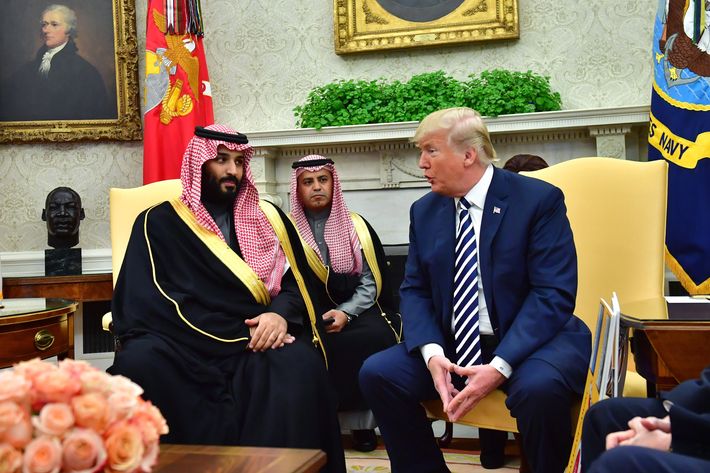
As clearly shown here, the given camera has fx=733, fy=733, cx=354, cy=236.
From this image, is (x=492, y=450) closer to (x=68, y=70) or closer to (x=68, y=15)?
(x=68, y=70)

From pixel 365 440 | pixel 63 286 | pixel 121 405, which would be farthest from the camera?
pixel 63 286

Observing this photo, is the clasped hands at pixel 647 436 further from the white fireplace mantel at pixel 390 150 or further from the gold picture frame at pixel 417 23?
the gold picture frame at pixel 417 23

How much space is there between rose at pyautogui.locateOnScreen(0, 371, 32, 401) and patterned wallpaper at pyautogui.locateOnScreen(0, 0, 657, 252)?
4.98 meters

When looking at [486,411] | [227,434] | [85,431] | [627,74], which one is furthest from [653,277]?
[627,74]

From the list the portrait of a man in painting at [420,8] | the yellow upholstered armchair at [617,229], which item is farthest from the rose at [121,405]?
the portrait of a man in painting at [420,8]

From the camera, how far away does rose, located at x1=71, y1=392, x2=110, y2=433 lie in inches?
51.0

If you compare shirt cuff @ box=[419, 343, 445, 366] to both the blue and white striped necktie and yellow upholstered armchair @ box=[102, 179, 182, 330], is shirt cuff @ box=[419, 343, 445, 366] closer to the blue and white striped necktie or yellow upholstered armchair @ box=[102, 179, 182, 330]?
the blue and white striped necktie

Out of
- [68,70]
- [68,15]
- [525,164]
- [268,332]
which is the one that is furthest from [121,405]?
[68,15]

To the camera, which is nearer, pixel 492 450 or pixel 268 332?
pixel 268 332

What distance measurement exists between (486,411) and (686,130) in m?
2.44

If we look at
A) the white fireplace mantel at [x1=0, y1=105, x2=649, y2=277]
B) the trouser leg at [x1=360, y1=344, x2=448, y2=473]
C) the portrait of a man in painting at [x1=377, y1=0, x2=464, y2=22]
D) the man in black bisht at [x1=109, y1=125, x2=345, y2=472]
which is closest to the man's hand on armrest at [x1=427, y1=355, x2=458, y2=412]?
the trouser leg at [x1=360, y1=344, x2=448, y2=473]

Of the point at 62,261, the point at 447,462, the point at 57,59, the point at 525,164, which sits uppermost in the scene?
the point at 57,59

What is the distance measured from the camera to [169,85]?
5.62 meters

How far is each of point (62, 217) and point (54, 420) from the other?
14.7 feet
